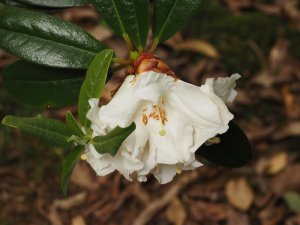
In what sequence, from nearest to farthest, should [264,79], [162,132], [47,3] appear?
[162,132] → [47,3] → [264,79]

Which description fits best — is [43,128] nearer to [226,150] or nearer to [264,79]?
[226,150]

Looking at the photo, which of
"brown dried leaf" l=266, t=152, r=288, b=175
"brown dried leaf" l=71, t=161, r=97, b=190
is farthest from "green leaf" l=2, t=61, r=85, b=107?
"brown dried leaf" l=266, t=152, r=288, b=175

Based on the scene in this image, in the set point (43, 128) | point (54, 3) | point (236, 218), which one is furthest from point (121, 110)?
point (236, 218)

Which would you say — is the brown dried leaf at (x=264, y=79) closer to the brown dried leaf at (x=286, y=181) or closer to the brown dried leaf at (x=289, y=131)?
the brown dried leaf at (x=289, y=131)

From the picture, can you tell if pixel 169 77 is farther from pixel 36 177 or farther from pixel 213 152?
pixel 36 177

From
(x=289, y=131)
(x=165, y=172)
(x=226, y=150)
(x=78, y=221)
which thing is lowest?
(x=78, y=221)

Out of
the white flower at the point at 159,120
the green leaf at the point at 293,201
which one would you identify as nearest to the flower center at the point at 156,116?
the white flower at the point at 159,120

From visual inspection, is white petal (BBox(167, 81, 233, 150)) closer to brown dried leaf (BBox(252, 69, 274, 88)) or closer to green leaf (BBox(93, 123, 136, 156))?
green leaf (BBox(93, 123, 136, 156))
